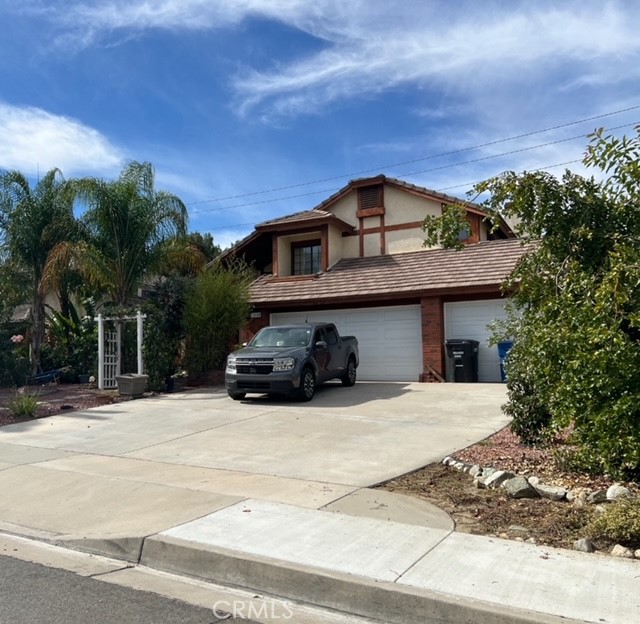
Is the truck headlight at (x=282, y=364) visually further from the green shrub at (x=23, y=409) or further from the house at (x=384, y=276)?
the house at (x=384, y=276)

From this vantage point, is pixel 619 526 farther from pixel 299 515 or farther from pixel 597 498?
pixel 299 515

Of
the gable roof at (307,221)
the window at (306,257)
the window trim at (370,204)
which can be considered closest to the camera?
the gable roof at (307,221)

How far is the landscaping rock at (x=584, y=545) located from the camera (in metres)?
4.98

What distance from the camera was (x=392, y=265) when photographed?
778 inches

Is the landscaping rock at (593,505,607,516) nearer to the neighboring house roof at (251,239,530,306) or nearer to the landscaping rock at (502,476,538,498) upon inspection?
the landscaping rock at (502,476,538,498)

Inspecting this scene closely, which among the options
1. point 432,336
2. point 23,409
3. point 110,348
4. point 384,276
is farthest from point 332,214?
point 23,409

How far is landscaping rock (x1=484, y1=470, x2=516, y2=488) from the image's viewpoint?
6.79 metres

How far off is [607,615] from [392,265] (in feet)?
53.2

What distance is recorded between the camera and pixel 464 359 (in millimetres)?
16938

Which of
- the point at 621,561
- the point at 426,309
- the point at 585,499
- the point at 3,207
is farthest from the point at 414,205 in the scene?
the point at 621,561

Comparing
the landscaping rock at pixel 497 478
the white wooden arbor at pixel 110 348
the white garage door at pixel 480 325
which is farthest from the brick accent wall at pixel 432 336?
the landscaping rock at pixel 497 478

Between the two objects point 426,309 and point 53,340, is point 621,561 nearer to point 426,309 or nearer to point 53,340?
point 426,309

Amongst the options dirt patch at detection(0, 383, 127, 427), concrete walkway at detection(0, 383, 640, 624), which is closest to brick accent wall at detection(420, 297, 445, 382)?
concrete walkway at detection(0, 383, 640, 624)

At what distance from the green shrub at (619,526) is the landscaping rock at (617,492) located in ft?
2.29
